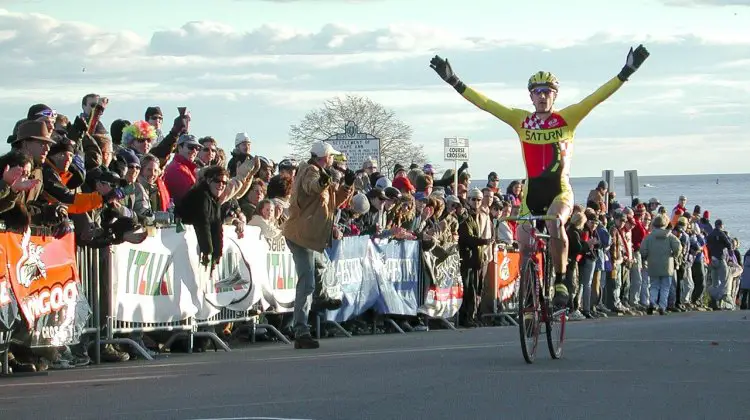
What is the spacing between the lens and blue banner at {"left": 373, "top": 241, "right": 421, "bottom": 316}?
20578mm

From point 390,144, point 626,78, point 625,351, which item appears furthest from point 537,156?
point 390,144

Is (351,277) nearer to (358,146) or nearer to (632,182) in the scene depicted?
(358,146)

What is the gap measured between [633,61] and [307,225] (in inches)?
162

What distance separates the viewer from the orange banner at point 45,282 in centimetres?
1192

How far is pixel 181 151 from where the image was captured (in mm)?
16984

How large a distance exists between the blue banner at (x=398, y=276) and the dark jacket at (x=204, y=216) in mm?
4908

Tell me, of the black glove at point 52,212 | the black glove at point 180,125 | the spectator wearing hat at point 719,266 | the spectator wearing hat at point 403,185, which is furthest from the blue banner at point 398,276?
the spectator wearing hat at point 719,266

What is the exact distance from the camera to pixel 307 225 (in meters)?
15.8

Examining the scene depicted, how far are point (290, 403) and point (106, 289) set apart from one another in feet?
15.8

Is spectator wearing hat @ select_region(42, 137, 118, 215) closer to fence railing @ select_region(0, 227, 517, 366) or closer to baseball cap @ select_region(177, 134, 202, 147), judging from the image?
fence railing @ select_region(0, 227, 517, 366)

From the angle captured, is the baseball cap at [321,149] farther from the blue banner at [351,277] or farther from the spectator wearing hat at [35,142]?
the spectator wearing hat at [35,142]

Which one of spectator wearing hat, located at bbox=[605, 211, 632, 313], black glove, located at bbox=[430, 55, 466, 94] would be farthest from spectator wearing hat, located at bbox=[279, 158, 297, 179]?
spectator wearing hat, located at bbox=[605, 211, 632, 313]

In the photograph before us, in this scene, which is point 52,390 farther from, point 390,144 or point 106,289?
point 390,144

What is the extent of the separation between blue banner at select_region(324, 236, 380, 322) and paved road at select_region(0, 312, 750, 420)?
10.8 ft
